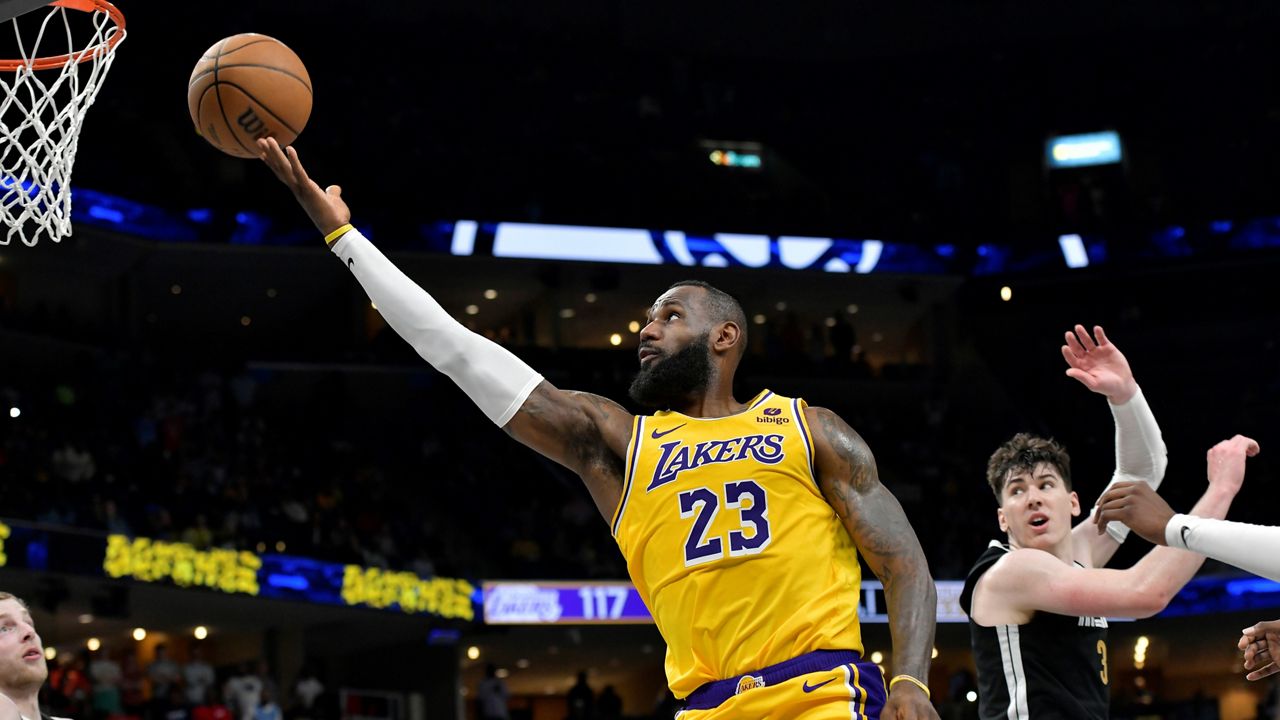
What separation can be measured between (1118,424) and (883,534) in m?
1.55

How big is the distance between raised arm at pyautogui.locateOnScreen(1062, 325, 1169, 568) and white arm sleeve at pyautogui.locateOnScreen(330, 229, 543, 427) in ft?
6.25

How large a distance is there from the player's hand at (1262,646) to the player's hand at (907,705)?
1067 millimetres

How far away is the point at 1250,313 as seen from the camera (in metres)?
26.5

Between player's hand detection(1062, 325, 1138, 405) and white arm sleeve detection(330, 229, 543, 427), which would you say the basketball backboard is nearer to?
white arm sleeve detection(330, 229, 543, 427)

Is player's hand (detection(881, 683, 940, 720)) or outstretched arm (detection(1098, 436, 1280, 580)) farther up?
outstretched arm (detection(1098, 436, 1280, 580))

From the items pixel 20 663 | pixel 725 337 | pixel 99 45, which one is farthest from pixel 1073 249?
pixel 20 663

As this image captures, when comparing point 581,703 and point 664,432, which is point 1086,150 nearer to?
point 581,703

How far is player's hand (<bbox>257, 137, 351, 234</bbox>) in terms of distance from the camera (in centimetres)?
408

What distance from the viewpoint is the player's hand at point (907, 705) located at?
3.57m

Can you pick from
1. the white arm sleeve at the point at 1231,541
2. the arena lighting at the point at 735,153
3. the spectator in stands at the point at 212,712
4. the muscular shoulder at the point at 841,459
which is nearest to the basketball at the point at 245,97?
the muscular shoulder at the point at 841,459

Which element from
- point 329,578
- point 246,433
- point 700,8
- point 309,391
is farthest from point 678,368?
point 700,8

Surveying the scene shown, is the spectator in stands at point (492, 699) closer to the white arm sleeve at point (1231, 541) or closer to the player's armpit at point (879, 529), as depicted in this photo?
the player's armpit at point (879, 529)

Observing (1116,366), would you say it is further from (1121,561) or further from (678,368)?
(1121,561)

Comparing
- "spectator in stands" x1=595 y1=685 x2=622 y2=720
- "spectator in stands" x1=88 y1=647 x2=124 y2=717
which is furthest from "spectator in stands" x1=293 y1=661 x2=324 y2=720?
"spectator in stands" x1=595 y1=685 x2=622 y2=720
